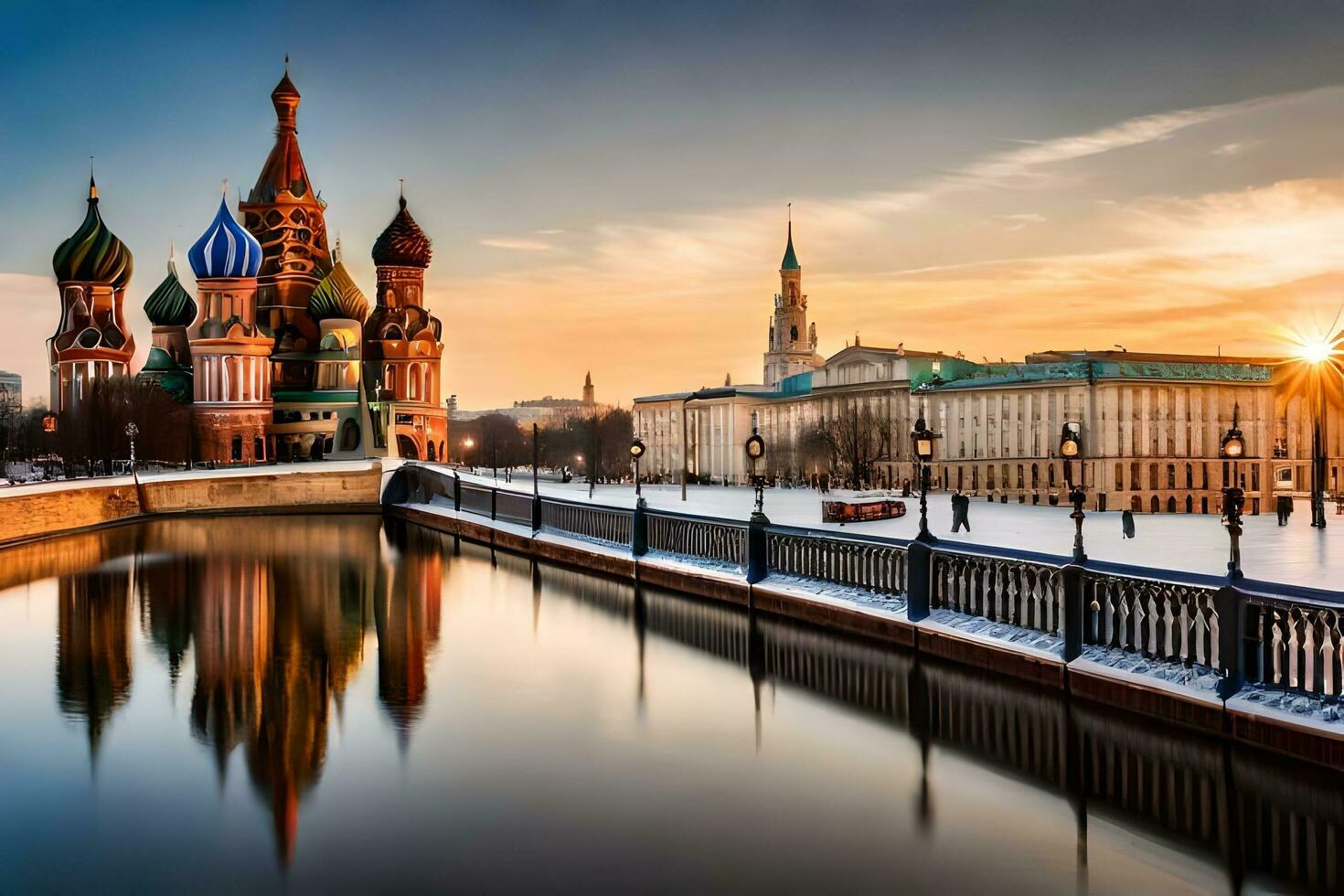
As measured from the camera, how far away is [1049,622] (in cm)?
1352

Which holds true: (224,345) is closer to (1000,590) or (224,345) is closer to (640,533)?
(640,533)

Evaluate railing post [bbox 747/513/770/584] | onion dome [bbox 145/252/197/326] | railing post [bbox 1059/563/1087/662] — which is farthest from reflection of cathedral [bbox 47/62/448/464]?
railing post [bbox 1059/563/1087/662]

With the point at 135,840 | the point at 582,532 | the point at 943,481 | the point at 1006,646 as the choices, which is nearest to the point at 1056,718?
the point at 1006,646

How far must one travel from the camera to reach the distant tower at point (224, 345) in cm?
8019

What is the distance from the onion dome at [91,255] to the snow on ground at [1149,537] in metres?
59.2

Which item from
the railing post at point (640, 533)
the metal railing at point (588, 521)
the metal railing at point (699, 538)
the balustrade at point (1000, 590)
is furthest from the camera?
the metal railing at point (588, 521)

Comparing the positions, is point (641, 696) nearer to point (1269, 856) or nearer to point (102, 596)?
point (1269, 856)

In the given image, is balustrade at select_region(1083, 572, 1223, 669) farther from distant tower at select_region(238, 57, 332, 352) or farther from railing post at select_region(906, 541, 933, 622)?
distant tower at select_region(238, 57, 332, 352)

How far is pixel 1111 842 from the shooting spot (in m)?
8.40

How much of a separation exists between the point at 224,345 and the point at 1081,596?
78438 mm

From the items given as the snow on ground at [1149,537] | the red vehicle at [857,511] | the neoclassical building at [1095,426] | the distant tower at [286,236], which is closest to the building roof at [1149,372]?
the neoclassical building at [1095,426]

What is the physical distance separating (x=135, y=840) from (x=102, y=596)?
57.1 ft

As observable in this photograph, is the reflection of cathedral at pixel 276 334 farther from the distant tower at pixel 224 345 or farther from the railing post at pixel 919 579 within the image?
the railing post at pixel 919 579

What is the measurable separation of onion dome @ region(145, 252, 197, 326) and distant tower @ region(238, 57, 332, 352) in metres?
5.30
